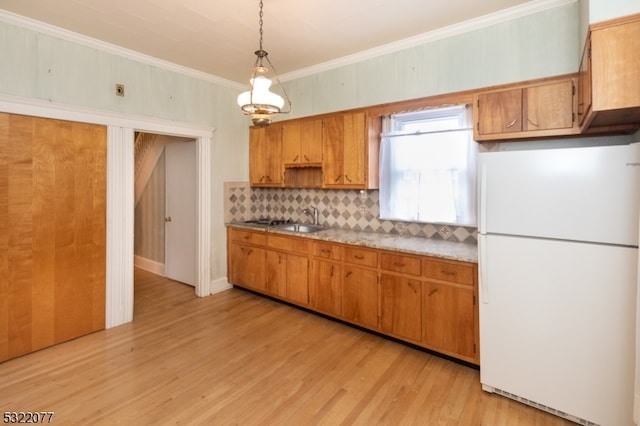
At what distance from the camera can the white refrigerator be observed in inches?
71.5

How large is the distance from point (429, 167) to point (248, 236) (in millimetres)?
2474

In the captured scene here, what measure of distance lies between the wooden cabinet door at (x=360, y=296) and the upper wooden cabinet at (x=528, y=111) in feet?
5.31

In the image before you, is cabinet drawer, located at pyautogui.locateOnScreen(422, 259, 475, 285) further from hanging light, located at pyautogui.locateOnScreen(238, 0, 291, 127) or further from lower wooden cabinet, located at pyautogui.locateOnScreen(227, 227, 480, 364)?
hanging light, located at pyautogui.locateOnScreen(238, 0, 291, 127)

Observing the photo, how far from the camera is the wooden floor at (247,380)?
2.10 metres

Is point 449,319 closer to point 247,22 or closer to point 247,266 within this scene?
point 247,266

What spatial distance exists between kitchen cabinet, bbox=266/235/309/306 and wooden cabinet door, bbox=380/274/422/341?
3.29 feet

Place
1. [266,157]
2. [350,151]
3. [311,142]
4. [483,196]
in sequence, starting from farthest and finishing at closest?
[266,157] < [311,142] < [350,151] < [483,196]

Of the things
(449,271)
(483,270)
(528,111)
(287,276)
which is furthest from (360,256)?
(528,111)

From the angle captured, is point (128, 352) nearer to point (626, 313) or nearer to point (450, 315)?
point (450, 315)

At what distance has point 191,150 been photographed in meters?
4.51

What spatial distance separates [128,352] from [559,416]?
133 inches

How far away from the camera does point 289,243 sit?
3.85m

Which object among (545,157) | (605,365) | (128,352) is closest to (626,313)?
(605,365)

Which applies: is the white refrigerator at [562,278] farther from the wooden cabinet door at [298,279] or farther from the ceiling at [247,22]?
the wooden cabinet door at [298,279]
